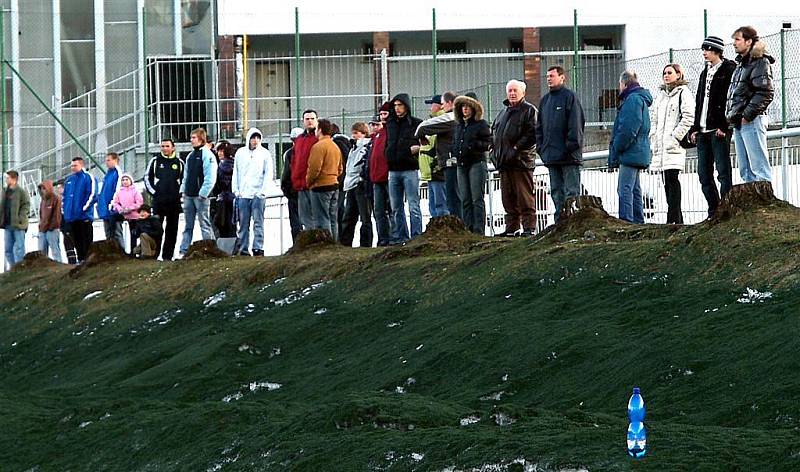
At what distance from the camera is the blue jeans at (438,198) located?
16547mm

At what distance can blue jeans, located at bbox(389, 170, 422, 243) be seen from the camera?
1623 centimetres

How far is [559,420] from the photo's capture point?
6828 millimetres

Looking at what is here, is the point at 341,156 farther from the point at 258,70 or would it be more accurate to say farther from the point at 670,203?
the point at 258,70

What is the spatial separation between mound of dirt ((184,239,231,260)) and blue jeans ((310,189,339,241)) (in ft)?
4.02

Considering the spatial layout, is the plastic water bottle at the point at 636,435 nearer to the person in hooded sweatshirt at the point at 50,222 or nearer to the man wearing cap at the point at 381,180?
the man wearing cap at the point at 381,180

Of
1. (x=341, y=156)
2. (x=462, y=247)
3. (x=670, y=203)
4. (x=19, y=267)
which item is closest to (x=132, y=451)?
(x=462, y=247)

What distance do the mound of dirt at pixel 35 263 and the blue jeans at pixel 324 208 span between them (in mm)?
4268

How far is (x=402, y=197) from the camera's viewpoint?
16.4m

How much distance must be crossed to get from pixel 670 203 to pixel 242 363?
18.1ft

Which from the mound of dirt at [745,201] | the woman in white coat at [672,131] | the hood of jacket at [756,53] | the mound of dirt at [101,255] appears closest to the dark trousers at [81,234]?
the mound of dirt at [101,255]

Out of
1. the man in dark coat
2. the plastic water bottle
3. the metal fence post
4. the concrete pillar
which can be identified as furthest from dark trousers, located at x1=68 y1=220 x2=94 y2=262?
the plastic water bottle

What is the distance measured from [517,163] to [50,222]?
974cm

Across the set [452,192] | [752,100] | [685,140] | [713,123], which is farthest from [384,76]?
[752,100]

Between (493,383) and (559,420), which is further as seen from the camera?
(493,383)
